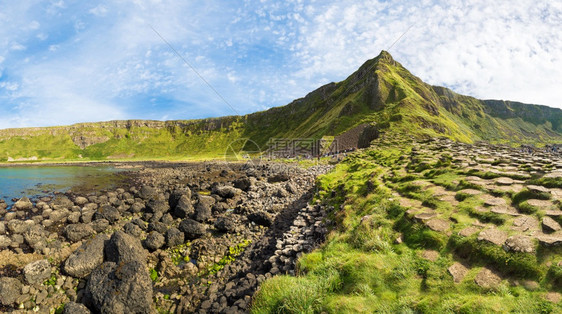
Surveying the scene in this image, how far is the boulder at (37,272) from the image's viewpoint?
13330 millimetres

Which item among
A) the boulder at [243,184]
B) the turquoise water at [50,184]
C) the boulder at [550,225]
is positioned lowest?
the turquoise water at [50,184]

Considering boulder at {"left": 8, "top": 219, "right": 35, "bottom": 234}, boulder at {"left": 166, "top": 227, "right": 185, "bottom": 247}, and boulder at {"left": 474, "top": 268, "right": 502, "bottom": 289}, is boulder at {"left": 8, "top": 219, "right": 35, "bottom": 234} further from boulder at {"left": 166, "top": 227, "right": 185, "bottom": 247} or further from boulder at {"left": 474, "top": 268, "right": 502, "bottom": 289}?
boulder at {"left": 474, "top": 268, "right": 502, "bottom": 289}

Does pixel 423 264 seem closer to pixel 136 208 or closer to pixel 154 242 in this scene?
pixel 154 242

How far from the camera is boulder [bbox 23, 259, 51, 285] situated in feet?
43.7

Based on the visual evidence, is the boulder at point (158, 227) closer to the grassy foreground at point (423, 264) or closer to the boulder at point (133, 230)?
the boulder at point (133, 230)

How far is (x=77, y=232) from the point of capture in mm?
20250

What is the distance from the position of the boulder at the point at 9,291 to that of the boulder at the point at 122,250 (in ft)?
12.7

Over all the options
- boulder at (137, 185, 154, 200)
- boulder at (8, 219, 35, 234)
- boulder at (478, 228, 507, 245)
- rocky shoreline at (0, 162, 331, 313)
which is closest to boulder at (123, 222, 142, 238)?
rocky shoreline at (0, 162, 331, 313)

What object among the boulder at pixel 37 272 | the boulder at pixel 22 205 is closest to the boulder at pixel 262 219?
the boulder at pixel 37 272

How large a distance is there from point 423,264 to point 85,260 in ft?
60.2

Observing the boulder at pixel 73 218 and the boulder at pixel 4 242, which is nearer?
the boulder at pixel 4 242

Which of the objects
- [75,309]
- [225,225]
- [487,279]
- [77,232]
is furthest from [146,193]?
[487,279]

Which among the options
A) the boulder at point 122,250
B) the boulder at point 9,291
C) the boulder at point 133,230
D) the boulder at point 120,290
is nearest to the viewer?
the boulder at point 120,290

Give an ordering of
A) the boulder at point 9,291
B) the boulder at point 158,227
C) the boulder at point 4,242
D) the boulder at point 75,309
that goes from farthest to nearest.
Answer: the boulder at point 158,227, the boulder at point 4,242, the boulder at point 9,291, the boulder at point 75,309
